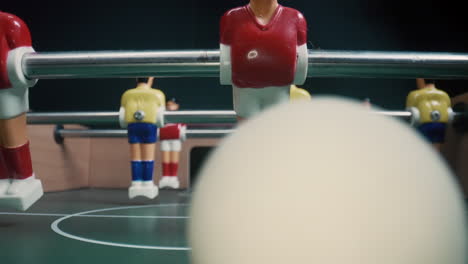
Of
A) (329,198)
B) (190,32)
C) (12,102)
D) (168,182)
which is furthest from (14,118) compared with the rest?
(190,32)

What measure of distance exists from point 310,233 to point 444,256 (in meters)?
0.10

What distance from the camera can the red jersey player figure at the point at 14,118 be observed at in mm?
433

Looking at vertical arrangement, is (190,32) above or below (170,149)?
above

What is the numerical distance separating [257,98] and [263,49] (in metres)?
0.05

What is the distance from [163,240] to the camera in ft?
1.89

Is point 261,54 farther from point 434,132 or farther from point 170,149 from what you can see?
point 170,149

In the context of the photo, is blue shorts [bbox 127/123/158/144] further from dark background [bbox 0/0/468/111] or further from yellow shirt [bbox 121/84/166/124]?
dark background [bbox 0/0/468/111]

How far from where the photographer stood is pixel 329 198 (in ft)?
0.91

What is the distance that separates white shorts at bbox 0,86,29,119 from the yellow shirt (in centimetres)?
49

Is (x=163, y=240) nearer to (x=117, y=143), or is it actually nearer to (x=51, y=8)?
(x=117, y=143)

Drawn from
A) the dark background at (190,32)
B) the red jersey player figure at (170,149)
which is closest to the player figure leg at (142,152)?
the red jersey player figure at (170,149)

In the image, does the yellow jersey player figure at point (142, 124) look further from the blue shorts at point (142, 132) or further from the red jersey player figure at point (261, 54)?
the red jersey player figure at point (261, 54)

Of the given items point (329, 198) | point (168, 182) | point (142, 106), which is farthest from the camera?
point (168, 182)

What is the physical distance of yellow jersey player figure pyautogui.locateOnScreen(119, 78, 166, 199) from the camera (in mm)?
967
